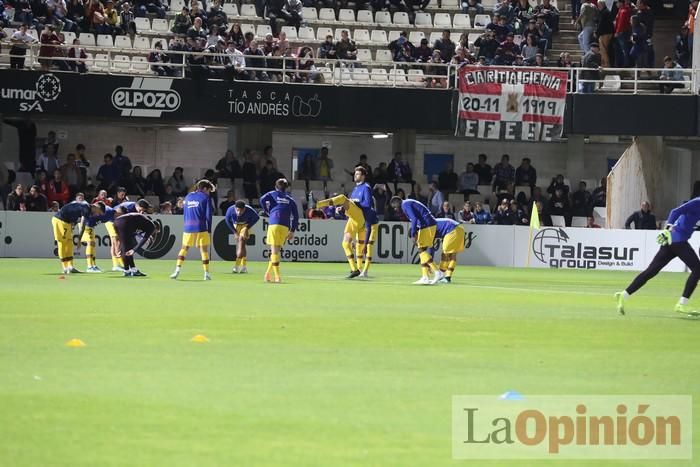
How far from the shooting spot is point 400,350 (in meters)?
14.5

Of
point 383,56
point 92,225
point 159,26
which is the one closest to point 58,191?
point 159,26

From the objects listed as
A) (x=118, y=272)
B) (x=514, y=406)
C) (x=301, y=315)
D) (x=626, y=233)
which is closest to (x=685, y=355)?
(x=514, y=406)

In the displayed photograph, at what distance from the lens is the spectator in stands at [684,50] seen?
1698 inches

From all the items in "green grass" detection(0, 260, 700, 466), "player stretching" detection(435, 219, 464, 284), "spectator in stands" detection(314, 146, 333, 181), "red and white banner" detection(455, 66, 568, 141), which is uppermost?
"red and white banner" detection(455, 66, 568, 141)

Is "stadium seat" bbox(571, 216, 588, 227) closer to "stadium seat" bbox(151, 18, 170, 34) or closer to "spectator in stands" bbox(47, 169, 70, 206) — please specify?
"stadium seat" bbox(151, 18, 170, 34)

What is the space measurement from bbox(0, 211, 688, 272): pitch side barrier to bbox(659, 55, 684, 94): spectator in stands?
547 centimetres

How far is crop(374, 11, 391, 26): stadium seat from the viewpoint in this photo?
47281 millimetres

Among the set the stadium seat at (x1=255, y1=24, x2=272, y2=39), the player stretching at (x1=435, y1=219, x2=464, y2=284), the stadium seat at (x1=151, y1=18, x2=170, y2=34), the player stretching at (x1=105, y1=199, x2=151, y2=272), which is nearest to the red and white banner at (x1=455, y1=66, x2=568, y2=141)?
the stadium seat at (x1=255, y1=24, x2=272, y2=39)

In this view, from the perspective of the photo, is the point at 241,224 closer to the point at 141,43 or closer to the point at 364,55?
the point at 141,43

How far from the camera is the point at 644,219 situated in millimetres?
40812

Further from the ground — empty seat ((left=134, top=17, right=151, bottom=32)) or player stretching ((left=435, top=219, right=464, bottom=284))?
empty seat ((left=134, top=17, right=151, bottom=32))

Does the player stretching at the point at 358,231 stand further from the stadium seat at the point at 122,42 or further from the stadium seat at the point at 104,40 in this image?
the stadium seat at the point at 104,40

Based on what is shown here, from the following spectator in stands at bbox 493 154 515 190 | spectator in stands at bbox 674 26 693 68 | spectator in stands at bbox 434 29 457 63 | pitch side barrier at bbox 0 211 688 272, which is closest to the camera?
pitch side barrier at bbox 0 211 688 272

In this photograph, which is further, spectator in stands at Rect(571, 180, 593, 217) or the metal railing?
spectator in stands at Rect(571, 180, 593, 217)
